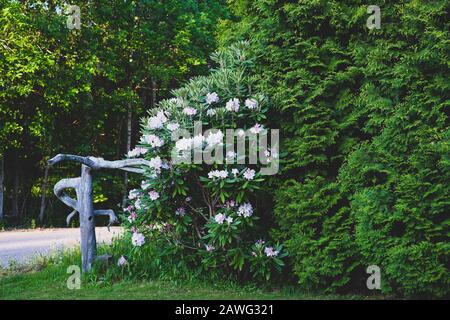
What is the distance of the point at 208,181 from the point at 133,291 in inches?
62.7

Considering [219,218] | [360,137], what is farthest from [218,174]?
[360,137]

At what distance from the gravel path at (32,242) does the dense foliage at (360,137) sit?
3.90 m

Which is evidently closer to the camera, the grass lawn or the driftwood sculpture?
the grass lawn

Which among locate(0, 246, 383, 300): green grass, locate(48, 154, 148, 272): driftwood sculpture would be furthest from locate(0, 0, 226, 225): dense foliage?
locate(0, 246, 383, 300): green grass

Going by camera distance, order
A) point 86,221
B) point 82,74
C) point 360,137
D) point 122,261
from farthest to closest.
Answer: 1. point 82,74
2. point 86,221
3. point 122,261
4. point 360,137

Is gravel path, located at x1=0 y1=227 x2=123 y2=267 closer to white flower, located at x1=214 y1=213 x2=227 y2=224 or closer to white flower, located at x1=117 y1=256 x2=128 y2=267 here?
white flower, located at x1=117 y1=256 x2=128 y2=267

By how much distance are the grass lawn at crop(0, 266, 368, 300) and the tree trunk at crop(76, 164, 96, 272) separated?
39cm

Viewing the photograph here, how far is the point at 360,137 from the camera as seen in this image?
595 centimetres

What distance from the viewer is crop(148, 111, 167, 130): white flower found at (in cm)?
621

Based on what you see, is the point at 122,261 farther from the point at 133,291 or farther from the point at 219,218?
the point at 219,218

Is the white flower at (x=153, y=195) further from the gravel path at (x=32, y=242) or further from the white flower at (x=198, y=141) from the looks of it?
the gravel path at (x=32, y=242)

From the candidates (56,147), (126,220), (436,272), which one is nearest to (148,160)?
(126,220)

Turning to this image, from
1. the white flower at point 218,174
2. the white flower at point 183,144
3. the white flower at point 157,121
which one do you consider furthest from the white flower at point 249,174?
the white flower at point 157,121

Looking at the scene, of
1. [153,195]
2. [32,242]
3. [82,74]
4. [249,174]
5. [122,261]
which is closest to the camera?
[249,174]
